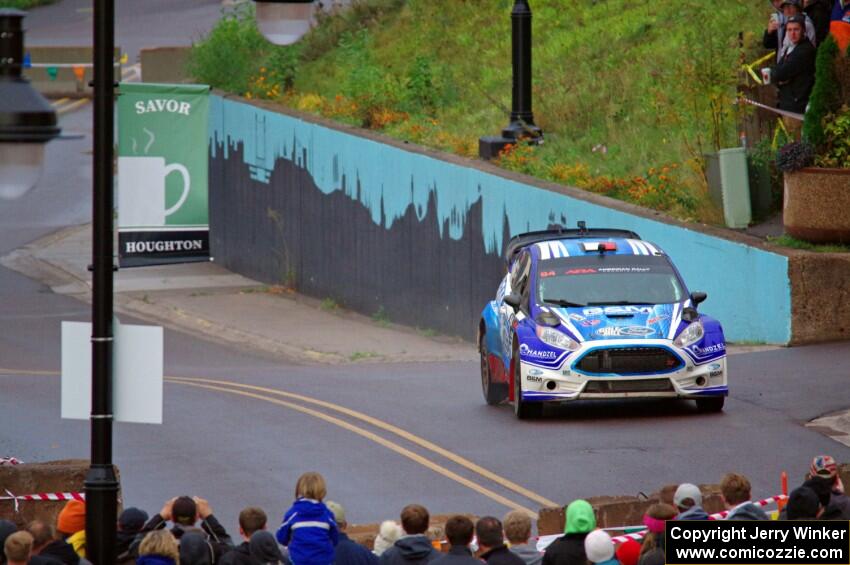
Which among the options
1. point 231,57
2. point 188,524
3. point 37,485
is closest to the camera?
point 188,524

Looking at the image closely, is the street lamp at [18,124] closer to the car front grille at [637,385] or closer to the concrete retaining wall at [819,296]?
the car front grille at [637,385]

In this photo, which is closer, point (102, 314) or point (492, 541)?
point (492, 541)

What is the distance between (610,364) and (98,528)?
8642 millimetres

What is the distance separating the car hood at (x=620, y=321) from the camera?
59.6ft

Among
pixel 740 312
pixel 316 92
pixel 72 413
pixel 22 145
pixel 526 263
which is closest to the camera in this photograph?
pixel 22 145

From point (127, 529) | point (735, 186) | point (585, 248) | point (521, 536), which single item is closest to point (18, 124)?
point (127, 529)

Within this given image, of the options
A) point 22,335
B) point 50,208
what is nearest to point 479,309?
point 22,335

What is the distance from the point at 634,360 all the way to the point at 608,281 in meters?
1.32

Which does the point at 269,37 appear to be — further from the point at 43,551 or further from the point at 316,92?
the point at 316,92

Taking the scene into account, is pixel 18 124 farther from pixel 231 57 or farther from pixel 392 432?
pixel 231 57

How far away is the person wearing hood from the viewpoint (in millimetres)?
10078

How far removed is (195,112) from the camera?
13.1 m

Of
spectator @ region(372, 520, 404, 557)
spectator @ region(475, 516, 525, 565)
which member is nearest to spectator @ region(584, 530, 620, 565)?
spectator @ region(475, 516, 525, 565)

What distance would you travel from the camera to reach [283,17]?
12.1 m
